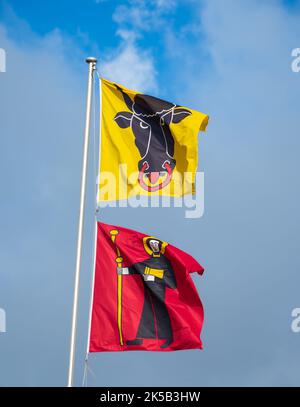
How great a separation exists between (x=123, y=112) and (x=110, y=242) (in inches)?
197

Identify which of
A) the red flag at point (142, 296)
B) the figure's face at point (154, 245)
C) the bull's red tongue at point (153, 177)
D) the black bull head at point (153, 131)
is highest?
the black bull head at point (153, 131)

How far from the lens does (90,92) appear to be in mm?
39438

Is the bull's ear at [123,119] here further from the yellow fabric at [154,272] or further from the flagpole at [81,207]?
the yellow fabric at [154,272]

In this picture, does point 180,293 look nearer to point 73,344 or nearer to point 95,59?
point 73,344

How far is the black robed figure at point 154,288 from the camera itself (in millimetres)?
37750

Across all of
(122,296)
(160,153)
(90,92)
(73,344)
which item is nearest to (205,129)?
(160,153)

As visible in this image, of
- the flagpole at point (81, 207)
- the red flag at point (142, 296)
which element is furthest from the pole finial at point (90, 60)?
the red flag at point (142, 296)

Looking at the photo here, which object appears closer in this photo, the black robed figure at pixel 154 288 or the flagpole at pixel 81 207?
the flagpole at pixel 81 207

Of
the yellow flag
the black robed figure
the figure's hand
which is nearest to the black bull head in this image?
the yellow flag

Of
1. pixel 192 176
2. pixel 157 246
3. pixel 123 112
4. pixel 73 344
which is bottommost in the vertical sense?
pixel 73 344

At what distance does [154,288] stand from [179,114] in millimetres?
6684

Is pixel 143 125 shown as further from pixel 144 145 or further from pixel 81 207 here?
pixel 81 207

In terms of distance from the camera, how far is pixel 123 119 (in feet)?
130

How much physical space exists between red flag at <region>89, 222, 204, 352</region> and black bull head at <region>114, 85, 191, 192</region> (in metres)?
2.40
